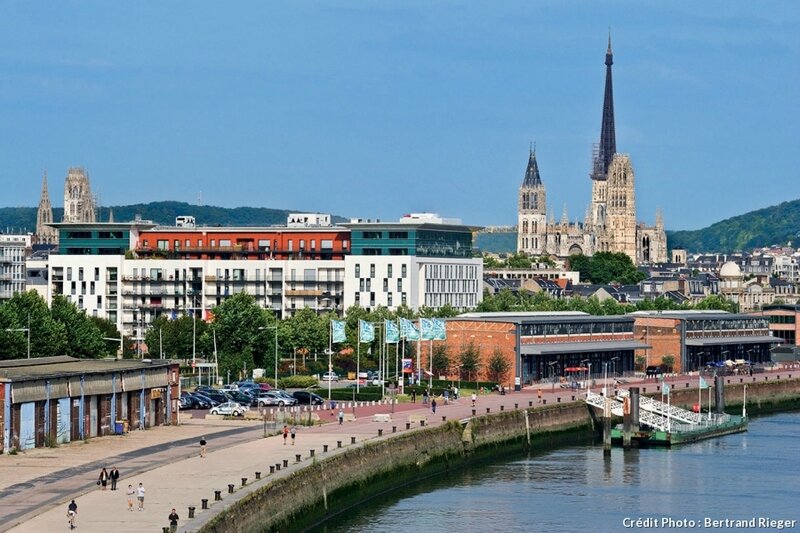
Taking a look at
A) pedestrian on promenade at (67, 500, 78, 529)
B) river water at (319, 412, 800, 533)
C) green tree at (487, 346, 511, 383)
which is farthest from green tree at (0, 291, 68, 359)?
pedestrian on promenade at (67, 500, 78, 529)

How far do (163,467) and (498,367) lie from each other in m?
68.8

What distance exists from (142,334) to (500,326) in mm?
58030

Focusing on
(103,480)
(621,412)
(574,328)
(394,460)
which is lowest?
(394,460)

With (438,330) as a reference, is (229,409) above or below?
below

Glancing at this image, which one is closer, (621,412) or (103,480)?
(103,480)

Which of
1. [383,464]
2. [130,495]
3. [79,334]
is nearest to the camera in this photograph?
[130,495]

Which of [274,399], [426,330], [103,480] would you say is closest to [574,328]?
[426,330]

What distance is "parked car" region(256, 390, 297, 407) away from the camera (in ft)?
392

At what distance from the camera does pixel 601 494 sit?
93.3 metres

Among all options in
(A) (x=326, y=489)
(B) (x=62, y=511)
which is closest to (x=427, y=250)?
(A) (x=326, y=489)

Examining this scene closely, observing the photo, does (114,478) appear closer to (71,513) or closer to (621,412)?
(71,513)

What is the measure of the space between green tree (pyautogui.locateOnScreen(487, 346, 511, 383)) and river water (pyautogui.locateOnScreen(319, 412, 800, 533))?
2910 cm

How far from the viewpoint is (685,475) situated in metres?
102

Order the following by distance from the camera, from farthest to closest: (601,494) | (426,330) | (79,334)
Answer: (79,334)
(426,330)
(601,494)
